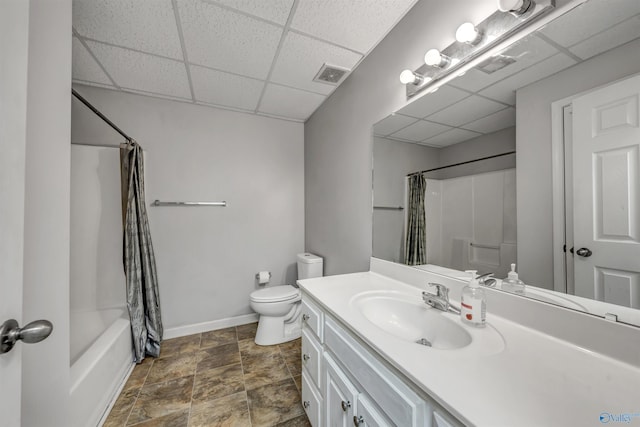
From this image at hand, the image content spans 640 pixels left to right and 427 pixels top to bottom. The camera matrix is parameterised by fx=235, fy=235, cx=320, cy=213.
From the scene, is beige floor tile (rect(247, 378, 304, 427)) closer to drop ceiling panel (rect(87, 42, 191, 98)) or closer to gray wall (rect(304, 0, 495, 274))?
gray wall (rect(304, 0, 495, 274))

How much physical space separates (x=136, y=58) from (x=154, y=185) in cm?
99

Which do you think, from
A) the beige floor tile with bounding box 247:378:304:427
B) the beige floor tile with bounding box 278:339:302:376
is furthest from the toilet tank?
the beige floor tile with bounding box 247:378:304:427

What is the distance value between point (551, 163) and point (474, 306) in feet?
1.74

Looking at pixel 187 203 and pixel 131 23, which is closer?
pixel 131 23

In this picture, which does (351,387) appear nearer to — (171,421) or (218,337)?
(171,421)

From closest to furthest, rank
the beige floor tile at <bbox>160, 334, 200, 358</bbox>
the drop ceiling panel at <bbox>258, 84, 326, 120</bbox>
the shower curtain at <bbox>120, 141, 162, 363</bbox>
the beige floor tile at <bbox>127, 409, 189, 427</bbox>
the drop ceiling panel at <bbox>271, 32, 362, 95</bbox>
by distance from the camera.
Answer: the beige floor tile at <bbox>127, 409, 189, 427</bbox>
the drop ceiling panel at <bbox>271, 32, 362, 95</bbox>
the shower curtain at <bbox>120, 141, 162, 363</bbox>
the beige floor tile at <bbox>160, 334, 200, 358</bbox>
the drop ceiling panel at <bbox>258, 84, 326, 120</bbox>

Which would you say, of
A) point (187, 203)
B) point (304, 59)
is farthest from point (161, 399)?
point (304, 59)

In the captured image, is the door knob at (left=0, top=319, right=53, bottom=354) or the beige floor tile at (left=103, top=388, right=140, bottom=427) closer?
the door knob at (left=0, top=319, right=53, bottom=354)

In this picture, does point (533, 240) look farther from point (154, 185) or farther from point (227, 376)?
point (154, 185)

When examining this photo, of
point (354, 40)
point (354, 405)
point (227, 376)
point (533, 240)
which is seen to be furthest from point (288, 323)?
point (354, 40)

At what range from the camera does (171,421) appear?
129cm

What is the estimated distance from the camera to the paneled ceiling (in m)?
1.25

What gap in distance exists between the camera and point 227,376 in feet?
5.40

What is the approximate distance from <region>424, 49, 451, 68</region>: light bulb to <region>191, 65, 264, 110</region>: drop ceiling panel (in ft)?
4.40
